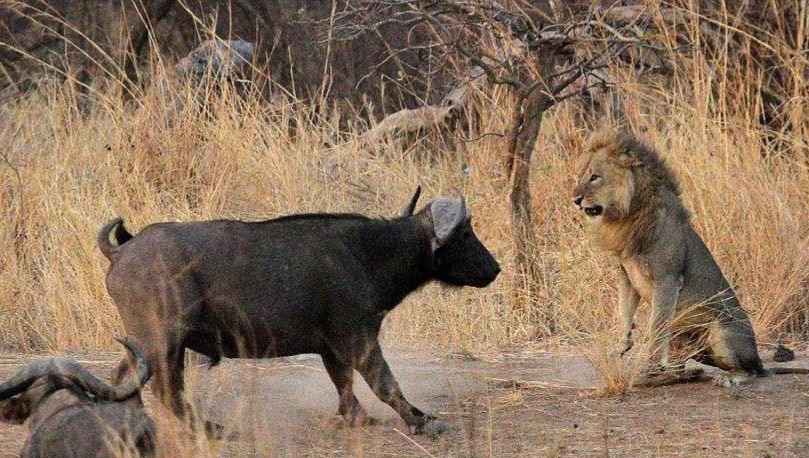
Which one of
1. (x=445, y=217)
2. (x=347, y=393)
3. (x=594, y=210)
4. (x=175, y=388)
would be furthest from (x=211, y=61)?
(x=175, y=388)

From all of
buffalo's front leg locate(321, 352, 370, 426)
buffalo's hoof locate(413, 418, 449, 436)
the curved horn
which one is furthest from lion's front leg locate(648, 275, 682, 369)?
the curved horn

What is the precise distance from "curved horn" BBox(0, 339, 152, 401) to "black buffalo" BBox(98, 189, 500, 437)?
520mm

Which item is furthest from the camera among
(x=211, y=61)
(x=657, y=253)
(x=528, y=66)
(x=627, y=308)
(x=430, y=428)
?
A: (x=211, y=61)

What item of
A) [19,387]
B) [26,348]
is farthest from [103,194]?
[19,387]

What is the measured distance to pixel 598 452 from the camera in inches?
222

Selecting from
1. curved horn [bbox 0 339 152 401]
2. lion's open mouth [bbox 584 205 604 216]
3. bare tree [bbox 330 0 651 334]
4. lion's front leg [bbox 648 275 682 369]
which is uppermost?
bare tree [bbox 330 0 651 334]

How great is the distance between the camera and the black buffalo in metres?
5.91

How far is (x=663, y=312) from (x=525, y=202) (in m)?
2.40

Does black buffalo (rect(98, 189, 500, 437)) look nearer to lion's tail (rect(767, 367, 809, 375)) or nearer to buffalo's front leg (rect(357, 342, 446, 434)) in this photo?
buffalo's front leg (rect(357, 342, 446, 434))

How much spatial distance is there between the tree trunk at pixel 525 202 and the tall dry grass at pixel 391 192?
7 centimetres

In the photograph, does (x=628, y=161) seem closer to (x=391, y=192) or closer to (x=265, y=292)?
(x=265, y=292)

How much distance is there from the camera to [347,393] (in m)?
6.27

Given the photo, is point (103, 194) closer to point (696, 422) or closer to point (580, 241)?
point (580, 241)

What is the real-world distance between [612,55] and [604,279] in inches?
67.9
